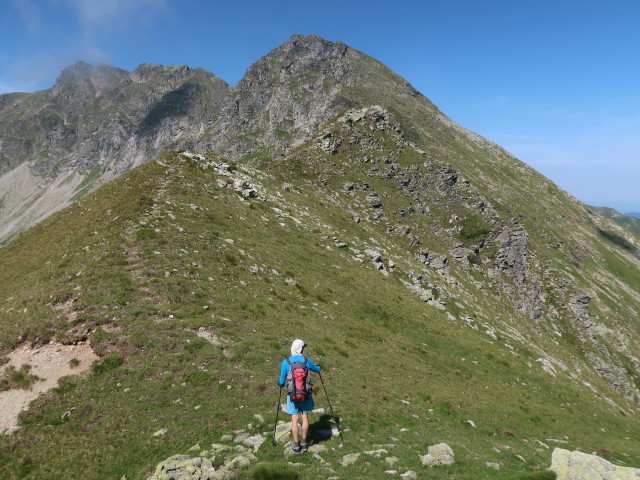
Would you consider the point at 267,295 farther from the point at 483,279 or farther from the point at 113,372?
the point at 483,279

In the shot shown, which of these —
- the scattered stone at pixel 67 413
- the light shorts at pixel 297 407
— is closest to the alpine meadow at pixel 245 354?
the scattered stone at pixel 67 413

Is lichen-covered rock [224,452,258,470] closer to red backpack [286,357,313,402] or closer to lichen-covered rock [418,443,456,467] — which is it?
red backpack [286,357,313,402]

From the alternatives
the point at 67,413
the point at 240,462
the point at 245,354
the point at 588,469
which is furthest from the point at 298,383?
the point at 67,413

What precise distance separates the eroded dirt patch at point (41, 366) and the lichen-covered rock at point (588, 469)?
20442 millimetres

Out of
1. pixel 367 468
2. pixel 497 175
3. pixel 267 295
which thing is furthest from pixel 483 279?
pixel 497 175

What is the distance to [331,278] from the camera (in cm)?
3612

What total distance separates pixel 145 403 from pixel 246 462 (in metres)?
6.60

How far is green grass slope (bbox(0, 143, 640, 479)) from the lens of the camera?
1361 cm

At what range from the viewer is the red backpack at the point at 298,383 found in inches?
480

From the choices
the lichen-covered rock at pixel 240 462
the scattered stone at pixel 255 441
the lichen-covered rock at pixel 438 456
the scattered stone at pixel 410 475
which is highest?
the lichen-covered rock at pixel 240 462

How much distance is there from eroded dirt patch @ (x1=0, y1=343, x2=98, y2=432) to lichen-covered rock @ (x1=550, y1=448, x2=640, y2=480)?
20.4m

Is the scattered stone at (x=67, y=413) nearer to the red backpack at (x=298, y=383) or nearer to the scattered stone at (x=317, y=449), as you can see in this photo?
the red backpack at (x=298, y=383)

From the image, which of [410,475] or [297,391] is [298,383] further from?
[410,475]

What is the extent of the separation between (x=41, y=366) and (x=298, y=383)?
13.7m
